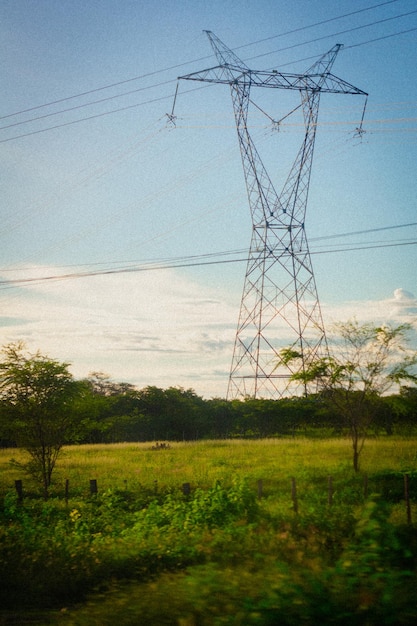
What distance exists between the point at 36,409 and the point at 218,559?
14287 mm

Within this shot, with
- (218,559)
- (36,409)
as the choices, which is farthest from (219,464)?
(218,559)

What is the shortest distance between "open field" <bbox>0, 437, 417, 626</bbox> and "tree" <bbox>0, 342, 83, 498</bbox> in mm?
1992

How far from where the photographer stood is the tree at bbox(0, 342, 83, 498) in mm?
20172

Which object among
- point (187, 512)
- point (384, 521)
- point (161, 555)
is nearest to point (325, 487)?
point (187, 512)

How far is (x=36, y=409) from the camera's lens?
2023 cm

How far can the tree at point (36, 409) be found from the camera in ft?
66.2

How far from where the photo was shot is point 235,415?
53375 mm

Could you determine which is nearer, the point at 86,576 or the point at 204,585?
the point at 204,585

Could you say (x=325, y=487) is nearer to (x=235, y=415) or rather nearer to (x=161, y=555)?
(x=161, y=555)

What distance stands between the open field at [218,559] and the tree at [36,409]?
6.53 ft

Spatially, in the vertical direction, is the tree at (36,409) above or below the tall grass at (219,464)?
above

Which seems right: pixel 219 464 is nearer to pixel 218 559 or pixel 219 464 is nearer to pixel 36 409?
pixel 36 409

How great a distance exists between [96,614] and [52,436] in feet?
51.8

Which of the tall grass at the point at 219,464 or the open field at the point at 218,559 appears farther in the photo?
the tall grass at the point at 219,464
